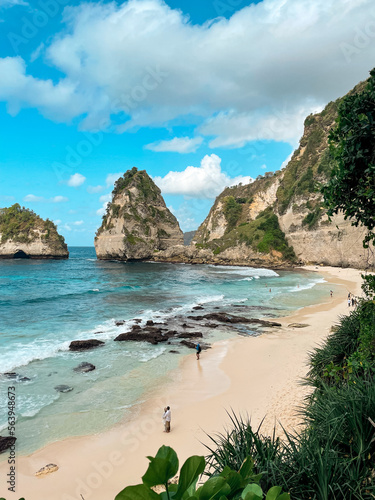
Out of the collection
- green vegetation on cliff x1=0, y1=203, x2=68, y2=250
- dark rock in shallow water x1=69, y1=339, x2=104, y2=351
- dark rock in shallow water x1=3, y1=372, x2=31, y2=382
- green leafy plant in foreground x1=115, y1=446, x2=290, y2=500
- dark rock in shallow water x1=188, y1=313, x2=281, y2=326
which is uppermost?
green vegetation on cliff x1=0, y1=203, x2=68, y2=250

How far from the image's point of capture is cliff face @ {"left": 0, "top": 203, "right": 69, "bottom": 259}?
99.9 metres

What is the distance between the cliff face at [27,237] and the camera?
9994 centimetres

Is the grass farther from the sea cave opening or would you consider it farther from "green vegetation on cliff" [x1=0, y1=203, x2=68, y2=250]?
the sea cave opening

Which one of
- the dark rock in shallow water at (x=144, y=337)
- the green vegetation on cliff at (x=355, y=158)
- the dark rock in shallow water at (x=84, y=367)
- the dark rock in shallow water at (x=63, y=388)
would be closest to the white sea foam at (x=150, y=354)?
the dark rock in shallow water at (x=144, y=337)

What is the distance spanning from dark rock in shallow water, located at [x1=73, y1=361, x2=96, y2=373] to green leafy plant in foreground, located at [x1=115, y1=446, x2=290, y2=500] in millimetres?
16080

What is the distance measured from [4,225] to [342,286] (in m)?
102

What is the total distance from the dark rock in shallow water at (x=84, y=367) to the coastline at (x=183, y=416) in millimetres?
4320

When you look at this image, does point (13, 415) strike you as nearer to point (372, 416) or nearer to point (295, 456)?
point (295, 456)

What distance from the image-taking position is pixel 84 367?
16.2 meters

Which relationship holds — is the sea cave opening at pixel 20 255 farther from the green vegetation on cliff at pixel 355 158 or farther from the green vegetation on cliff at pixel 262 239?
the green vegetation on cliff at pixel 355 158

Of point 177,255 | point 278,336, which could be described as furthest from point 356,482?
point 177,255

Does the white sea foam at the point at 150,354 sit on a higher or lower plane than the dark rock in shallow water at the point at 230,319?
lower

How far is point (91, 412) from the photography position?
11.7 m

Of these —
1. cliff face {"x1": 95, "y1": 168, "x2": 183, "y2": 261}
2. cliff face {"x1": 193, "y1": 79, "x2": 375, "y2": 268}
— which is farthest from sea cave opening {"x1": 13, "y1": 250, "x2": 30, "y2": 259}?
cliff face {"x1": 193, "y1": 79, "x2": 375, "y2": 268}
